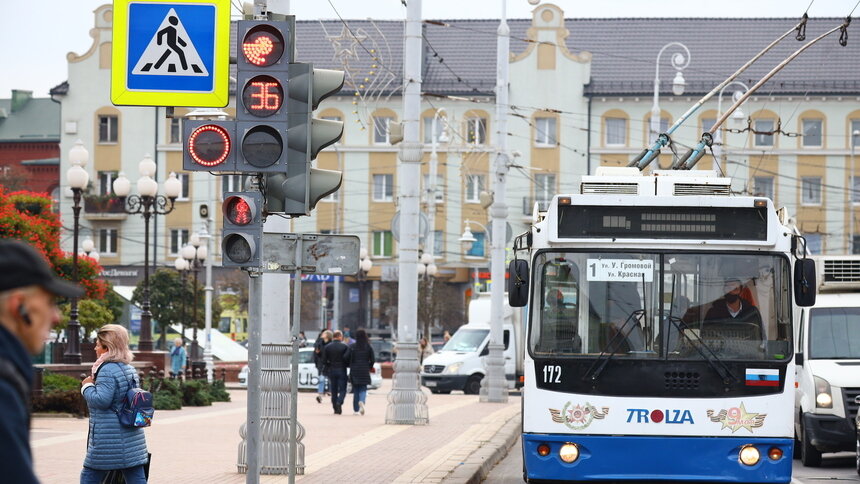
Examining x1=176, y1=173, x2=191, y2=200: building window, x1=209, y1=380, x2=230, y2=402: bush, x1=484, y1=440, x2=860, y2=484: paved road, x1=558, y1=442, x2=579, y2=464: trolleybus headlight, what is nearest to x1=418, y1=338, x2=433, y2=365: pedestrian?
x1=209, y1=380, x2=230, y2=402: bush

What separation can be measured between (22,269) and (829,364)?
1540 cm

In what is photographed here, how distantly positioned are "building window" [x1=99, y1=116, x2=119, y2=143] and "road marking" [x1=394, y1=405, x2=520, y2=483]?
5259 cm

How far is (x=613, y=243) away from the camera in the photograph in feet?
39.2

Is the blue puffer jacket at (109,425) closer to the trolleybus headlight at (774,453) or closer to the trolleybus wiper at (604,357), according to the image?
the trolleybus wiper at (604,357)

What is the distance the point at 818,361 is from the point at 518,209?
185 feet

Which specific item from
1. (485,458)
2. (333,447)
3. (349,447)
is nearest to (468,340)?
(333,447)

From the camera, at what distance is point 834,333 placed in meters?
18.2

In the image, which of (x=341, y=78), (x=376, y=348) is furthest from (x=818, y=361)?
(x=376, y=348)

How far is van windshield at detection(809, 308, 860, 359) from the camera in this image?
1805 cm

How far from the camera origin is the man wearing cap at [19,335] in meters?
3.38

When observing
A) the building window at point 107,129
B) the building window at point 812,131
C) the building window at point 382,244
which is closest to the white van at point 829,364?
the building window at point 812,131

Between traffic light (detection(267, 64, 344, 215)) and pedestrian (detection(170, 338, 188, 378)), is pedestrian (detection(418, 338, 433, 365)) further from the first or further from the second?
traffic light (detection(267, 64, 344, 215))

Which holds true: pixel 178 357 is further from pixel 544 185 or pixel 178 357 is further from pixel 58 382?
pixel 544 185

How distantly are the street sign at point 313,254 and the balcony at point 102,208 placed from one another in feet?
215
